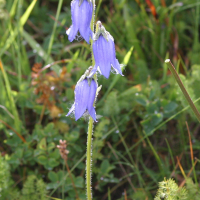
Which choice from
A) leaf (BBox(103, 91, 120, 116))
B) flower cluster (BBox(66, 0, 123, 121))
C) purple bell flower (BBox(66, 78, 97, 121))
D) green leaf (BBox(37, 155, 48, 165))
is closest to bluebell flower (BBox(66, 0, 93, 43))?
flower cluster (BBox(66, 0, 123, 121))

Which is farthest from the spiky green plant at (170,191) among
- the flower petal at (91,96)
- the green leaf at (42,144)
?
the green leaf at (42,144)

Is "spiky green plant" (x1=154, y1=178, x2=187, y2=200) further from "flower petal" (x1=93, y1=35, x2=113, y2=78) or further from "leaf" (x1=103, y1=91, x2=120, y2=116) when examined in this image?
"leaf" (x1=103, y1=91, x2=120, y2=116)

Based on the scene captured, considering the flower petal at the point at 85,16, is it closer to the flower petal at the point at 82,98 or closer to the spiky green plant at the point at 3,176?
the flower petal at the point at 82,98

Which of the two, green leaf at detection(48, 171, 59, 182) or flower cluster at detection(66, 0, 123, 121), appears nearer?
flower cluster at detection(66, 0, 123, 121)

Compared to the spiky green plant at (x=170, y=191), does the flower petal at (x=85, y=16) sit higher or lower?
higher

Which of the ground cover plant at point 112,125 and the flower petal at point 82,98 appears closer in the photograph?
the flower petal at point 82,98

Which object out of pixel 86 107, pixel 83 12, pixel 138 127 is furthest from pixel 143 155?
pixel 83 12

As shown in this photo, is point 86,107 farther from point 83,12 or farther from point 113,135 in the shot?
point 113,135
